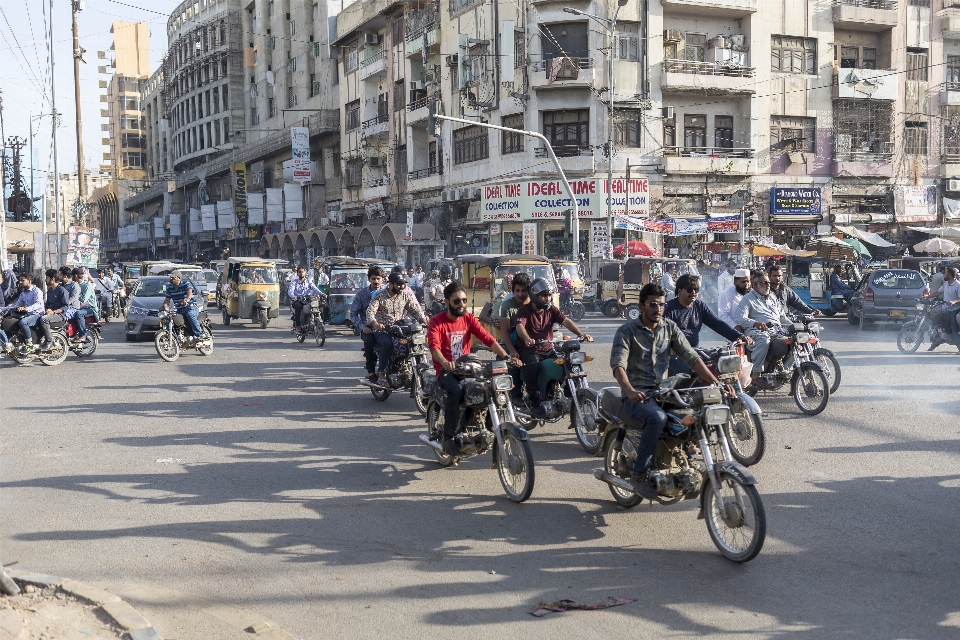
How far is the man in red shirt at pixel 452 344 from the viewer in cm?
755

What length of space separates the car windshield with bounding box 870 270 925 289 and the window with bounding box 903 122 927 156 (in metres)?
20.1

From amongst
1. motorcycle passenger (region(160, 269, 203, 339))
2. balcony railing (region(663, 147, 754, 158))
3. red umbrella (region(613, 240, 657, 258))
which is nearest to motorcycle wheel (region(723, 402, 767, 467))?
motorcycle passenger (region(160, 269, 203, 339))

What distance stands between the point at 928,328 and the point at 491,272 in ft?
29.5

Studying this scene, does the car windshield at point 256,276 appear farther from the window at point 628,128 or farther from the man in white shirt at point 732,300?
the man in white shirt at point 732,300

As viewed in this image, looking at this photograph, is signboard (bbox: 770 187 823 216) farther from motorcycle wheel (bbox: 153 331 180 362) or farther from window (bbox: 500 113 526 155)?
motorcycle wheel (bbox: 153 331 180 362)

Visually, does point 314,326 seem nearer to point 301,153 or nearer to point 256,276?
point 256,276

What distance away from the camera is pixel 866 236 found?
38031 millimetres

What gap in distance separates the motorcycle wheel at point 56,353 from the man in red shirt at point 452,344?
1133cm

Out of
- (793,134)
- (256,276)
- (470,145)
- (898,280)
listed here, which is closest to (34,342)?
(256,276)

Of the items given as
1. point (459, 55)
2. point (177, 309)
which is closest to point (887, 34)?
point (459, 55)

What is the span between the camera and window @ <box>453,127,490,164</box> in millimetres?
40531

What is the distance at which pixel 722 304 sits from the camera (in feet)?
37.0

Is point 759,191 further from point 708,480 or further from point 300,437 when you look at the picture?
point 708,480

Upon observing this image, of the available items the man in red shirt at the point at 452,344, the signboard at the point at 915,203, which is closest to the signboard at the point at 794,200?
the signboard at the point at 915,203
